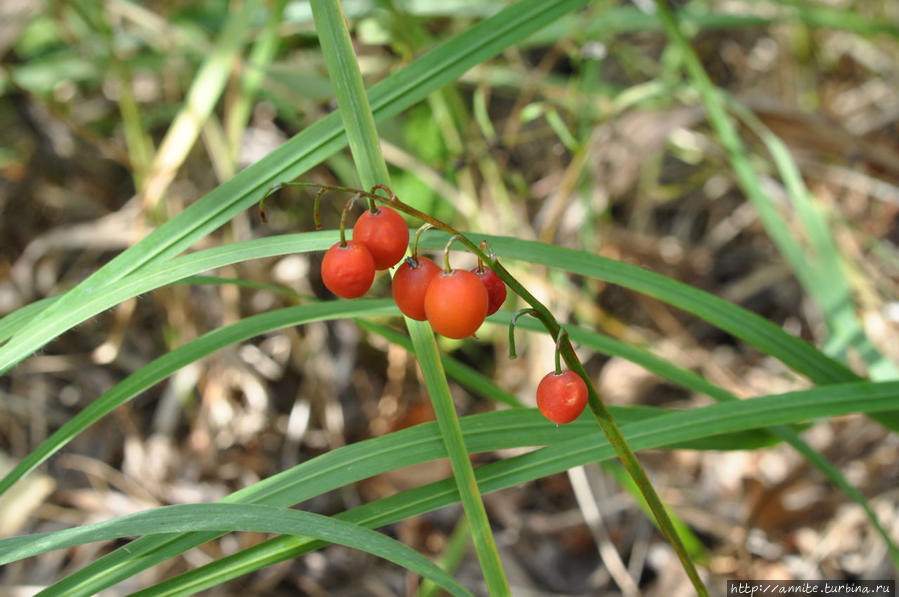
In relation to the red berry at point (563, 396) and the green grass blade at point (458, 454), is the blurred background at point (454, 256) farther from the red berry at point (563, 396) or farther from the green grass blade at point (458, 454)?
the red berry at point (563, 396)

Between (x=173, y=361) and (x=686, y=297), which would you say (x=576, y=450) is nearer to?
(x=686, y=297)

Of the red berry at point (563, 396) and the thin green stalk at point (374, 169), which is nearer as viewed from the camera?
the red berry at point (563, 396)

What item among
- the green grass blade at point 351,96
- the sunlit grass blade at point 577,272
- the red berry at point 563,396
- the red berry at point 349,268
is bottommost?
the red berry at point 563,396

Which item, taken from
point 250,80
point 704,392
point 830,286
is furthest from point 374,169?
point 250,80

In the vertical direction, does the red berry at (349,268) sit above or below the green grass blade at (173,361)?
below

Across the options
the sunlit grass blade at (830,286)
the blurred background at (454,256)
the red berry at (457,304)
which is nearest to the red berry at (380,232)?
the red berry at (457,304)

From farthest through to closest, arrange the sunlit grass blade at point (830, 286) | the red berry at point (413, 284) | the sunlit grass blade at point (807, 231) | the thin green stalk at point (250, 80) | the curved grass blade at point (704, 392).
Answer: the thin green stalk at point (250, 80) → the sunlit grass blade at point (807, 231) → the sunlit grass blade at point (830, 286) → the curved grass blade at point (704, 392) → the red berry at point (413, 284)

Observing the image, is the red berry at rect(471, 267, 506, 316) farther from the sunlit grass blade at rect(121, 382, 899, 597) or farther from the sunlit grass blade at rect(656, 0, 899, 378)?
the sunlit grass blade at rect(656, 0, 899, 378)
